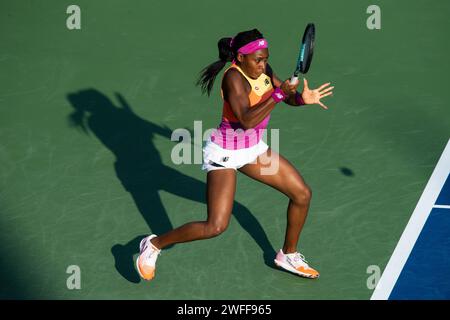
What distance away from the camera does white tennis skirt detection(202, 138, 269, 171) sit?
8938 mm

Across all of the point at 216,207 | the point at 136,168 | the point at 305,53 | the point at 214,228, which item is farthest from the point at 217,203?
the point at 136,168

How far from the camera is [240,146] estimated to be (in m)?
8.98

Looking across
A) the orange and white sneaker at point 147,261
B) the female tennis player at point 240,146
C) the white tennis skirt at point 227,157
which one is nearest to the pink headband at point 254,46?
the female tennis player at point 240,146

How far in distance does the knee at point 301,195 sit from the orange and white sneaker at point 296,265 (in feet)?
1.96

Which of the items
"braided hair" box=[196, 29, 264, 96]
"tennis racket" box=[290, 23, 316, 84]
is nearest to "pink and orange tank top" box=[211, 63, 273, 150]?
"braided hair" box=[196, 29, 264, 96]

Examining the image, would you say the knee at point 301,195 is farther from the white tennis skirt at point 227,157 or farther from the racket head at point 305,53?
the racket head at point 305,53

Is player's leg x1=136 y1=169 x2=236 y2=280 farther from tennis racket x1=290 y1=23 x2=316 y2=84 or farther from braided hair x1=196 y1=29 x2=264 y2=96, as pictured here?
tennis racket x1=290 y1=23 x2=316 y2=84

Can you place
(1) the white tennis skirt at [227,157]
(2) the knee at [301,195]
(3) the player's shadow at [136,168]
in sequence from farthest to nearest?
(3) the player's shadow at [136,168] → (2) the knee at [301,195] → (1) the white tennis skirt at [227,157]

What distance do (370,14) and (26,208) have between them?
18.5 ft

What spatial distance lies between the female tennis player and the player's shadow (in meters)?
0.69

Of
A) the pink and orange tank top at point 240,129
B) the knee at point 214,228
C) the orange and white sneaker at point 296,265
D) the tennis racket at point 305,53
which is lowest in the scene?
the orange and white sneaker at point 296,265

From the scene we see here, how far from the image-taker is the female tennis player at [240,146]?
8.68 meters

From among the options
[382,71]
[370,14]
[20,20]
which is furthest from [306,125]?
[20,20]

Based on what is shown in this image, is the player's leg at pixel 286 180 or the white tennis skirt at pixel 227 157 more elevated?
the white tennis skirt at pixel 227 157
